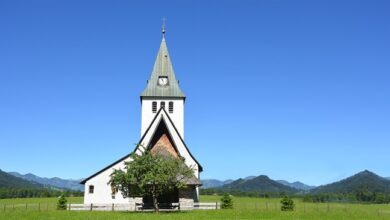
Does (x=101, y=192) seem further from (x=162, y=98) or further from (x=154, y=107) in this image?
(x=162, y=98)

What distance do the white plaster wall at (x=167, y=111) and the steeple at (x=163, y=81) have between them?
0.82m

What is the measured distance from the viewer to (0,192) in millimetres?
129250

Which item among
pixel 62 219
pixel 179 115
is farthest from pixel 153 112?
pixel 62 219

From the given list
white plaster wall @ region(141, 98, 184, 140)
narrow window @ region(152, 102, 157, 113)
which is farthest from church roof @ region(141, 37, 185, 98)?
narrow window @ region(152, 102, 157, 113)

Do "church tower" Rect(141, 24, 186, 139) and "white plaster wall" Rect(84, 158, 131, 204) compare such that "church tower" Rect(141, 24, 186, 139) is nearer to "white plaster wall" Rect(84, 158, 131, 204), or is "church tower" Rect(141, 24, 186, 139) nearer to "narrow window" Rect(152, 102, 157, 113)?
"narrow window" Rect(152, 102, 157, 113)

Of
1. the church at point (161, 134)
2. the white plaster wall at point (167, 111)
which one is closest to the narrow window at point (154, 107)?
the church at point (161, 134)

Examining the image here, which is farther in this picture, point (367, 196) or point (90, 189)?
point (367, 196)

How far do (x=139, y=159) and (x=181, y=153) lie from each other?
523 inches

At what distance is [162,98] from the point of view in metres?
61.9

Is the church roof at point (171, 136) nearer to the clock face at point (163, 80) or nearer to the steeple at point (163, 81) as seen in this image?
the steeple at point (163, 81)

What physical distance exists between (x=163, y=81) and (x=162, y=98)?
8.05 ft

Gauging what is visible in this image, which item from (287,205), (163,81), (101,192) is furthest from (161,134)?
(287,205)

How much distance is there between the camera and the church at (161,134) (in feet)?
160

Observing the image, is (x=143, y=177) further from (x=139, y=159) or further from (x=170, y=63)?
(x=170, y=63)
